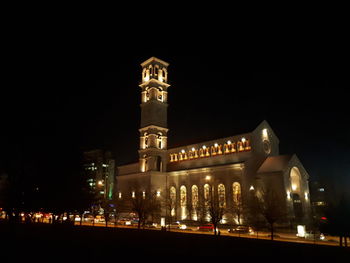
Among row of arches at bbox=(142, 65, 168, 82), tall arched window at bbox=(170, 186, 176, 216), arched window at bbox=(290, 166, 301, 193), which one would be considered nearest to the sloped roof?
arched window at bbox=(290, 166, 301, 193)

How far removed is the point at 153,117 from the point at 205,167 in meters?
19.4

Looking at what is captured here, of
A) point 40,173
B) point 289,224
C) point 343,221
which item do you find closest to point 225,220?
point 289,224

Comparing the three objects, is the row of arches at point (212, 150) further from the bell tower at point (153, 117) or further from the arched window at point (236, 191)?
the arched window at point (236, 191)

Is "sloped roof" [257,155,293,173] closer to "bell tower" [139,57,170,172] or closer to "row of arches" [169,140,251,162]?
"row of arches" [169,140,251,162]

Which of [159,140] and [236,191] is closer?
[236,191]

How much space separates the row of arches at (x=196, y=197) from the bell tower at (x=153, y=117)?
8.20 meters

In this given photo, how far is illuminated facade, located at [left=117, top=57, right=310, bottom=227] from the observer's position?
195 feet

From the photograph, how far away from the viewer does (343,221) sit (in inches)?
1262

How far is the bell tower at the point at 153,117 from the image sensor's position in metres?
75.3

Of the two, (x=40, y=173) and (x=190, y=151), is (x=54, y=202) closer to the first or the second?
(x=40, y=173)

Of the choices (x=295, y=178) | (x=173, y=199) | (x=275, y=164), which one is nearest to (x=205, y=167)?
(x=173, y=199)

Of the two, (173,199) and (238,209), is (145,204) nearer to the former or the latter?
(173,199)

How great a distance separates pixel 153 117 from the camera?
76125 millimetres

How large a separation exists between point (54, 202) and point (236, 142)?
40.2 meters
